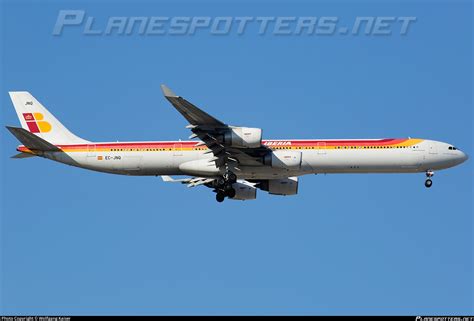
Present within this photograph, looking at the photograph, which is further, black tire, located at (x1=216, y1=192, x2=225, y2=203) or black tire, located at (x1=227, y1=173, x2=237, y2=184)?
black tire, located at (x1=216, y1=192, x2=225, y2=203)

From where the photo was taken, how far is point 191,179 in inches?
2608

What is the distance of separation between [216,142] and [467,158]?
18.3 metres

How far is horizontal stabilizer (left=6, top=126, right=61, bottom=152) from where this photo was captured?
197ft

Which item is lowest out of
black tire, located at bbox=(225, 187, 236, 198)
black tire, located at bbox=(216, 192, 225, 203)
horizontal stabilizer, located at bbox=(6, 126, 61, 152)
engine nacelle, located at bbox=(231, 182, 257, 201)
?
black tire, located at bbox=(216, 192, 225, 203)

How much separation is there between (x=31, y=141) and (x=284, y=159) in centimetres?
1744

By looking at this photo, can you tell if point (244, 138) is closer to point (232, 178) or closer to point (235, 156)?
point (235, 156)

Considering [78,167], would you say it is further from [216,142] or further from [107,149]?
[216,142]

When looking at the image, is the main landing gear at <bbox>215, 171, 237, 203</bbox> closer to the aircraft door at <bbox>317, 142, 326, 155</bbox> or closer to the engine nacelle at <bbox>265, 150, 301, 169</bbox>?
the engine nacelle at <bbox>265, 150, 301, 169</bbox>

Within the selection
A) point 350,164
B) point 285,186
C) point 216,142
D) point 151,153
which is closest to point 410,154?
point 350,164

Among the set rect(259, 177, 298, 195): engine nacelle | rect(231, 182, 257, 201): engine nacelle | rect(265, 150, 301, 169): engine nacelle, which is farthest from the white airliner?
rect(259, 177, 298, 195): engine nacelle

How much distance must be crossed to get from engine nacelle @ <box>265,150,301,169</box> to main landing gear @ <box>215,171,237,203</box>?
2.84m

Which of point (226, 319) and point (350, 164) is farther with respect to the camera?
point (350, 164)

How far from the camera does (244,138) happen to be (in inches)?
2280

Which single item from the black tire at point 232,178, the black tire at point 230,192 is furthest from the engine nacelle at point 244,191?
the black tire at point 232,178
